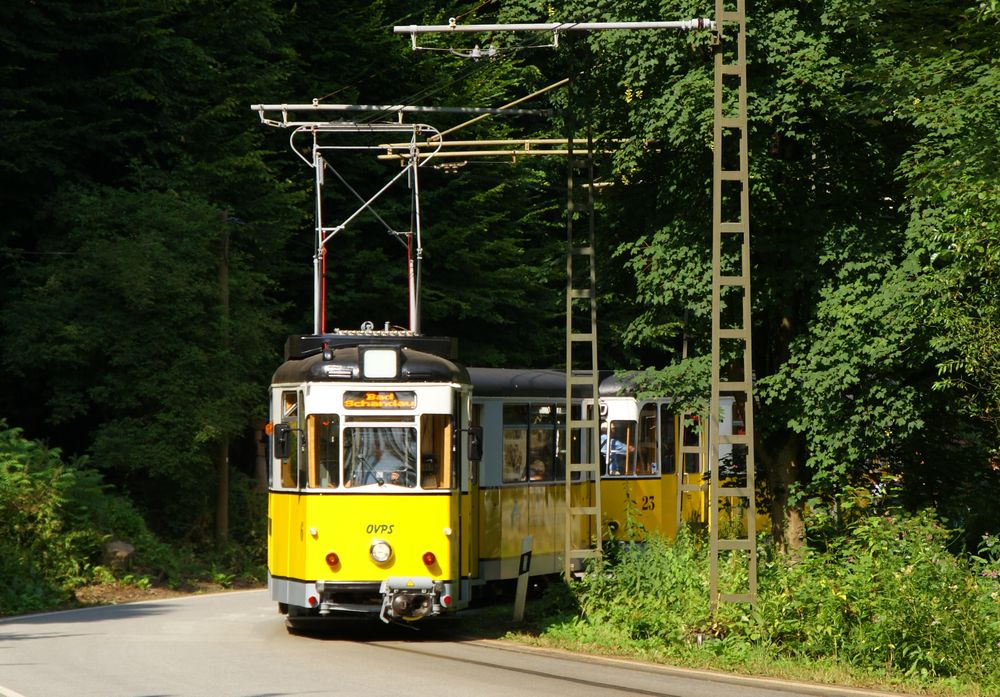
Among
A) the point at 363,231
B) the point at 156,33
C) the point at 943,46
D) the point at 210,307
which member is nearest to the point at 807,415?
the point at 943,46

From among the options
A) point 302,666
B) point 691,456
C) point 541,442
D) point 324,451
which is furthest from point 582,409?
point 302,666

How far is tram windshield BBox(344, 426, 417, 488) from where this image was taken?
18.9m

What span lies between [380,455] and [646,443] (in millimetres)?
9981

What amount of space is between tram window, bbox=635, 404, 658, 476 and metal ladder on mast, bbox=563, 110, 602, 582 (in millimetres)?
1171

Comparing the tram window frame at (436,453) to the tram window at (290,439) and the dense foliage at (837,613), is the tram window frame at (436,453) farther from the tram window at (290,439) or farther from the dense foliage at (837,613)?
the dense foliage at (837,613)

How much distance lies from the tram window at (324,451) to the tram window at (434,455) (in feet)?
3.30

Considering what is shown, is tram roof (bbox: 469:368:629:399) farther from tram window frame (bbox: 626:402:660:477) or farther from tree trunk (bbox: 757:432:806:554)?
tree trunk (bbox: 757:432:806:554)

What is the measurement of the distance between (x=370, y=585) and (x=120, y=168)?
62.1 feet

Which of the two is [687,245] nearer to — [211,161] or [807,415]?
[807,415]

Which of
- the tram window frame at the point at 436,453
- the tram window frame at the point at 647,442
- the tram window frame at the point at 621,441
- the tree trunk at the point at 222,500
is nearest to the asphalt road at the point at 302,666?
the tram window frame at the point at 436,453

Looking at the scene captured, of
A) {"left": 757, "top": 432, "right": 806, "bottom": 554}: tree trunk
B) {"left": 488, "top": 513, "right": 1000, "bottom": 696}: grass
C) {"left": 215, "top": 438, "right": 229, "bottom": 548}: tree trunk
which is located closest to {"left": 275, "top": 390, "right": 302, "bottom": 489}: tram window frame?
{"left": 488, "top": 513, "right": 1000, "bottom": 696}: grass

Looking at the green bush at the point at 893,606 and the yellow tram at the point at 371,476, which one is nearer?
the green bush at the point at 893,606

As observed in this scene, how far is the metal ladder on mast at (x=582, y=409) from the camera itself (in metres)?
20.8

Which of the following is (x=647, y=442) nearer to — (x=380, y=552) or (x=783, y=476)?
(x=783, y=476)
